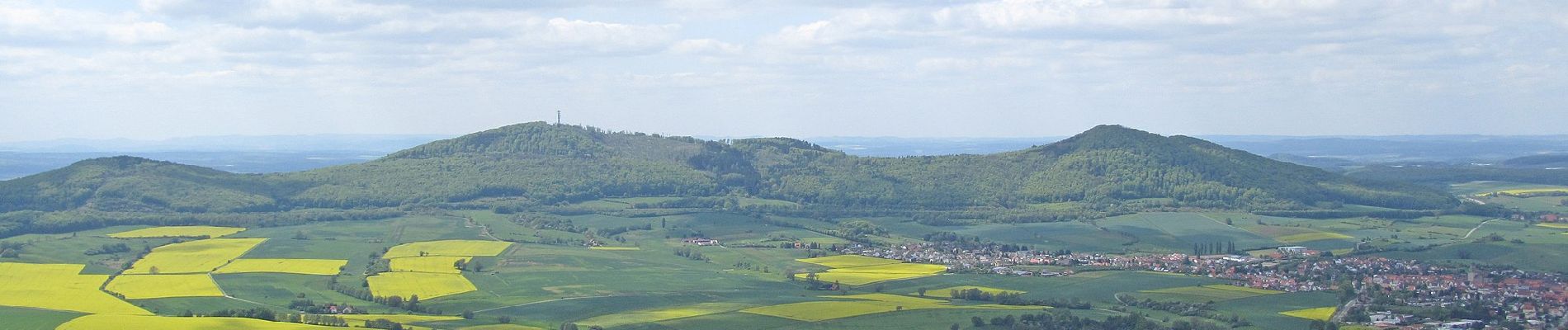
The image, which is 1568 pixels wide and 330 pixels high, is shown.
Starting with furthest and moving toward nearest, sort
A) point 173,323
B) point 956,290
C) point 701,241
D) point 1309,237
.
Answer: point 701,241 < point 1309,237 < point 956,290 < point 173,323

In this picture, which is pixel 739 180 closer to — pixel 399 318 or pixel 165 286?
pixel 165 286

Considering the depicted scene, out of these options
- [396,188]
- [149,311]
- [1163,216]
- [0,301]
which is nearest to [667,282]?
[149,311]

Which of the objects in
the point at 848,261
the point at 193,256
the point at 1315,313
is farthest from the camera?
the point at 848,261

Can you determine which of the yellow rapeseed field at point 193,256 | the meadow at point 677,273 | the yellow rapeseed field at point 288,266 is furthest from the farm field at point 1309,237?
the yellow rapeseed field at point 193,256

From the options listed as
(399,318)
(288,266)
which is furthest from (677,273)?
(399,318)

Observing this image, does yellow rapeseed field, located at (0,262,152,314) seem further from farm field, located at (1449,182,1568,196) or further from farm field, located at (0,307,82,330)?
farm field, located at (1449,182,1568,196)

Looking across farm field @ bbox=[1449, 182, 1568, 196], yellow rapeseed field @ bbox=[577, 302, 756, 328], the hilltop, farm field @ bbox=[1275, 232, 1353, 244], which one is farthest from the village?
farm field @ bbox=[1449, 182, 1568, 196]
